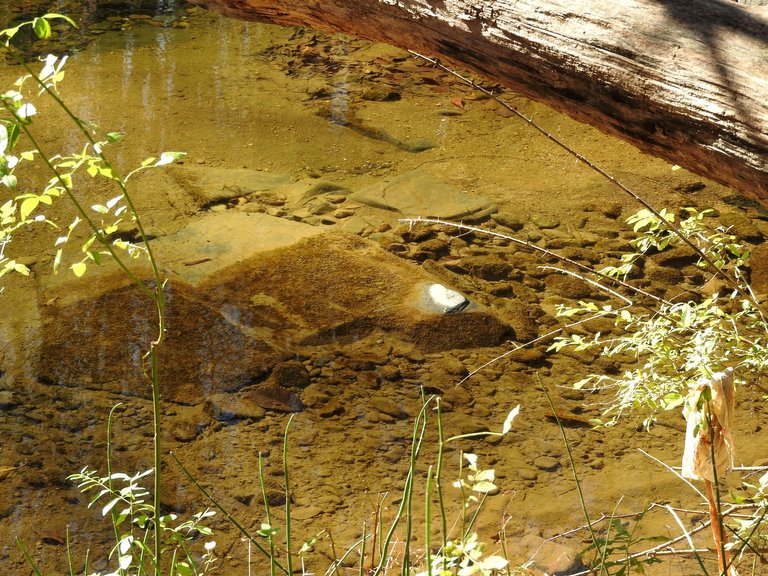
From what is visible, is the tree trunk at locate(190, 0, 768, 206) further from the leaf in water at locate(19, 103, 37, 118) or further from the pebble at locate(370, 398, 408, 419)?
the pebble at locate(370, 398, 408, 419)

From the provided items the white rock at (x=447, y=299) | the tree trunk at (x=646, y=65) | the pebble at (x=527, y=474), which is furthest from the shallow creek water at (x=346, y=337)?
the tree trunk at (x=646, y=65)

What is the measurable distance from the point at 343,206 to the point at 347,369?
1.18 meters

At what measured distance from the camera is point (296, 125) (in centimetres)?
471

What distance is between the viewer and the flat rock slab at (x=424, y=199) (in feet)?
12.6

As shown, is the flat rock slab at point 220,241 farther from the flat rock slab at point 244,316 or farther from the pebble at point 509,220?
the pebble at point 509,220

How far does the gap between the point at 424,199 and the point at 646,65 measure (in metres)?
2.59

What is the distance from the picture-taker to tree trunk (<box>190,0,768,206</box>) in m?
1.29

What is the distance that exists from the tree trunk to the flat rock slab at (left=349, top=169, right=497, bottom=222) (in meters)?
2.14

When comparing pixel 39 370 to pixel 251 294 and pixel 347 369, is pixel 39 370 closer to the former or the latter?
pixel 251 294

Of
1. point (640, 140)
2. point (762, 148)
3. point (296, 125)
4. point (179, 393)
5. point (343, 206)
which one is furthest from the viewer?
point (296, 125)

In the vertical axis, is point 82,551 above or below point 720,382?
below

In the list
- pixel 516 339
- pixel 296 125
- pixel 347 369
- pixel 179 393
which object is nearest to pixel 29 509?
pixel 179 393

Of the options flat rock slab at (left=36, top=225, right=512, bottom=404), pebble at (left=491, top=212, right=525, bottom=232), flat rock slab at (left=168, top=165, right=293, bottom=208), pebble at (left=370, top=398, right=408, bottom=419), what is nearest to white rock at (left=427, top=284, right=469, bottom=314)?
flat rock slab at (left=36, top=225, right=512, bottom=404)

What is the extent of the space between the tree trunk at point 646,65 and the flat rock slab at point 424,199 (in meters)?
2.14
